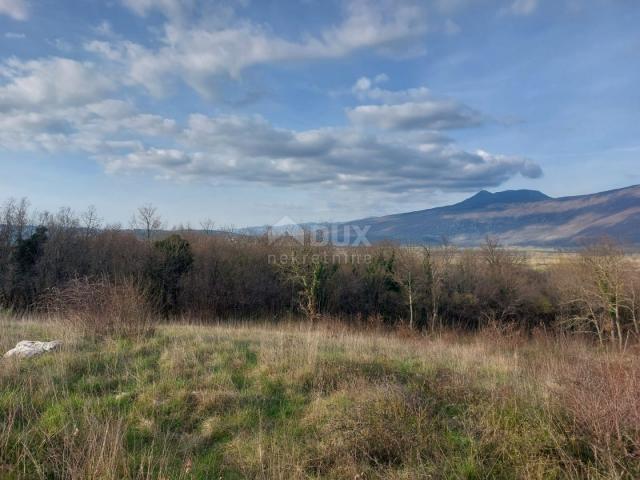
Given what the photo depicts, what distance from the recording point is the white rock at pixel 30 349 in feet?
19.6

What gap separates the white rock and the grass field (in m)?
0.25

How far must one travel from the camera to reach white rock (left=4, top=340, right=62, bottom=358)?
5.97m

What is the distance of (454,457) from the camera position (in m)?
3.57

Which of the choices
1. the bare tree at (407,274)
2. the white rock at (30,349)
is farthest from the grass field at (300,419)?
the bare tree at (407,274)

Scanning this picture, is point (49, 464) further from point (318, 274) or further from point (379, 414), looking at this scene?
point (318, 274)

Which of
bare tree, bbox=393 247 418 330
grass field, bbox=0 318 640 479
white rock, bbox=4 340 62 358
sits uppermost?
white rock, bbox=4 340 62 358

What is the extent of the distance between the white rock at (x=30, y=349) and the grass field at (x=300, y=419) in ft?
0.83

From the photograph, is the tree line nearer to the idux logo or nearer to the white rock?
the idux logo

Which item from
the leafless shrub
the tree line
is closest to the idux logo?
the tree line

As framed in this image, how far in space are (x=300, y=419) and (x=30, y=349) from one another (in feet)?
14.9

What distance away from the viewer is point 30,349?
242 inches

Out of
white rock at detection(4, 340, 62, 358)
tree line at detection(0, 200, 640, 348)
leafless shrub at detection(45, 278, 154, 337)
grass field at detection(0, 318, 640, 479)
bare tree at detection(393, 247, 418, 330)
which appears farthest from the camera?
bare tree at detection(393, 247, 418, 330)

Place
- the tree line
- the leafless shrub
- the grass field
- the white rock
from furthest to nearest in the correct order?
the tree line < the leafless shrub < the white rock < the grass field

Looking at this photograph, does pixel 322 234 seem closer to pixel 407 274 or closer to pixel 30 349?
pixel 407 274
